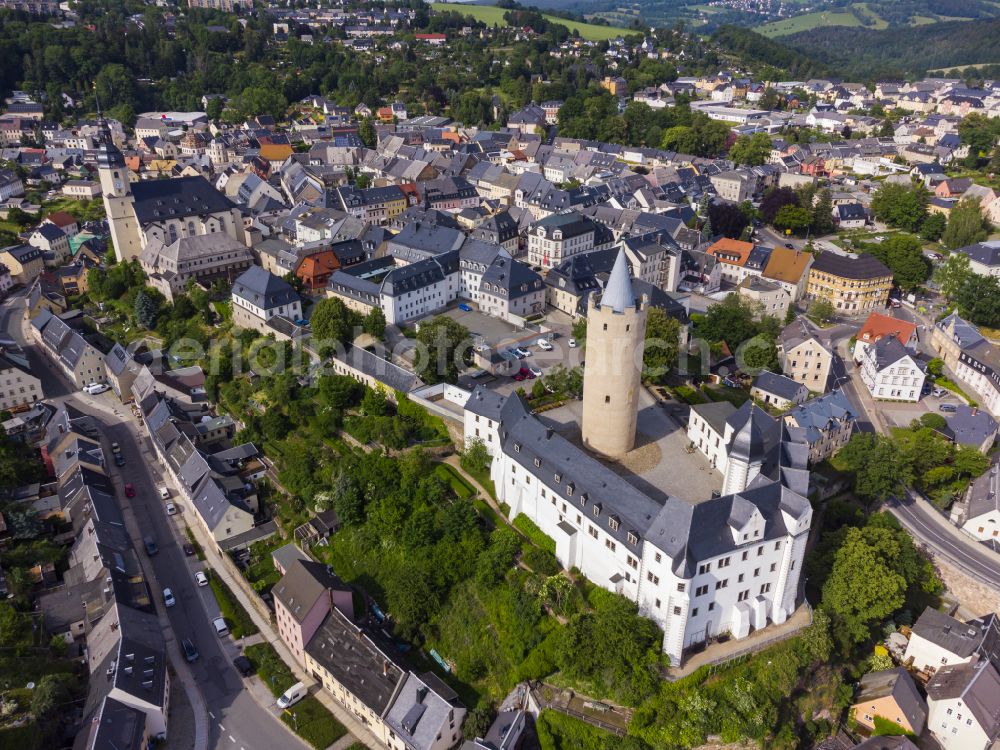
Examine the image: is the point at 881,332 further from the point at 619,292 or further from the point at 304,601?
the point at 304,601

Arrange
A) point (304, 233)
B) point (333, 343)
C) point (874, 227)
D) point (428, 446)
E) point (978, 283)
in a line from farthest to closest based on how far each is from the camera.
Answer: point (874, 227) → point (304, 233) → point (978, 283) → point (333, 343) → point (428, 446)

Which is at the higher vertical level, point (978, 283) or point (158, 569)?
point (978, 283)

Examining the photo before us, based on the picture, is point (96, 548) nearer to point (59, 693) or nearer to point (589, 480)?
point (59, 693)

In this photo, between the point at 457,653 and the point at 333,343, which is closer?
the point at 457,653

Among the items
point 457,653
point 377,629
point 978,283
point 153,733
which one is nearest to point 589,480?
point 457,653

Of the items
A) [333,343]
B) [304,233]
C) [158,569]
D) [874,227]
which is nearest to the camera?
[158,569]

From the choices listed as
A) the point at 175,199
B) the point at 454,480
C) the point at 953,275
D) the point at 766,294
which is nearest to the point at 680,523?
the point at 454,480

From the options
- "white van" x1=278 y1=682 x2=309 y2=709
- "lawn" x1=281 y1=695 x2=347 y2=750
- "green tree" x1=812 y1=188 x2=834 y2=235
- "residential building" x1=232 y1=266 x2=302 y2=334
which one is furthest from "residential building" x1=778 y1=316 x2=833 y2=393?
"white van" x1=278 y1=682 x2=309 y2=709
